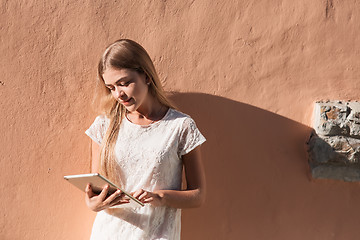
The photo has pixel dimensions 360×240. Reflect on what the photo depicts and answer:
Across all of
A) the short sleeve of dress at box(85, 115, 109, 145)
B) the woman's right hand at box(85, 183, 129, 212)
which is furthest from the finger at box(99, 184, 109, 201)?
the short sleeve of dress at box(85, 115, 109, 145)

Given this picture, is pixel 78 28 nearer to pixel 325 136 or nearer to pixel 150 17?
pixel 150 17

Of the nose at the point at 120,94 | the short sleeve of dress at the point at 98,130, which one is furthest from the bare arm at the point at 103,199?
the nose at the point at 120,94

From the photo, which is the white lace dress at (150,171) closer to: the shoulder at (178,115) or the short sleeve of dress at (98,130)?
the shoulder at (178,115)

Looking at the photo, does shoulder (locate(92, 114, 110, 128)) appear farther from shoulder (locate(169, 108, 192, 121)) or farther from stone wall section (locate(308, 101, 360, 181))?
stone wall section (locate(308, 101, 360, 181))

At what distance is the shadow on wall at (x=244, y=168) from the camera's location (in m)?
3.18

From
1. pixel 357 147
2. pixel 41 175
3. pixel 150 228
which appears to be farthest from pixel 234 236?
pixel 41 175

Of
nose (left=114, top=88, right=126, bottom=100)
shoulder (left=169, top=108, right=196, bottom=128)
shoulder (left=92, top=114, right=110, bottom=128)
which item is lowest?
shoulder (left=92, top=114, right=110, bottom=128)

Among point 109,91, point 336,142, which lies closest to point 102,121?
point 109,91

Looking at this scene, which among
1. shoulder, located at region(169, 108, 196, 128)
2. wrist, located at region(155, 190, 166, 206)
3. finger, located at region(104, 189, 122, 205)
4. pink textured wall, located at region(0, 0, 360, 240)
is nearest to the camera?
finger, located at region(104, 189, 122, 205)

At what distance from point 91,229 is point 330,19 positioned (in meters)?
1.74

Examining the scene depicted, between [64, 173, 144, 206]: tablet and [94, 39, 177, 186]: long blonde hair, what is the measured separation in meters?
0.19

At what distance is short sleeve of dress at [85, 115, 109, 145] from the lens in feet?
9.77

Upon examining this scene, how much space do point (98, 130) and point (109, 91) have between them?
0.21 m

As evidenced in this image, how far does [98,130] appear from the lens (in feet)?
9.80
